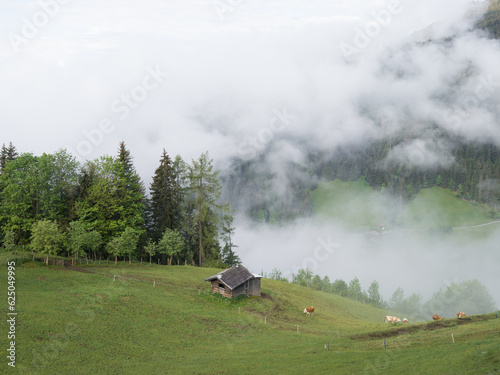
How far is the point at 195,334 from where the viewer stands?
4397 centimetres

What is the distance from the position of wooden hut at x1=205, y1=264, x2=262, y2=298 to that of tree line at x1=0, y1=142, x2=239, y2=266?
17.9 m

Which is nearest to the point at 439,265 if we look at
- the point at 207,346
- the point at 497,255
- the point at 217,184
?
the point at 497,255

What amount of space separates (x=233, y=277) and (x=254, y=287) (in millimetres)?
4932

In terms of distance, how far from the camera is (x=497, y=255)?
197 meters

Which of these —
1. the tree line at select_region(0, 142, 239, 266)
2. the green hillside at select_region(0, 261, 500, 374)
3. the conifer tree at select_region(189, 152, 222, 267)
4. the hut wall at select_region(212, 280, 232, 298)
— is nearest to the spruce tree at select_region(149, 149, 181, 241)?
the tree line at select_region(0, 142, 239, 266)

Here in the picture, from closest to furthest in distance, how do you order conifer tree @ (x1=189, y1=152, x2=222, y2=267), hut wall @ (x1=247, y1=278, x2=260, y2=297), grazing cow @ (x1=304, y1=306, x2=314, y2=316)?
grazing cow @ (x1=304, y1=306, x2=314, y2=316) → hut wall @ (x1=247, y1=278, x2=260, y2=297) → conifer tree @ (x1=189, y1=152, x2=222, y2=267)

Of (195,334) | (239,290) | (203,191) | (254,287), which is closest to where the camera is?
(195,334)

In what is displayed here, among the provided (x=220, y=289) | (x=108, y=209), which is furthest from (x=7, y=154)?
(x=220, y=289)

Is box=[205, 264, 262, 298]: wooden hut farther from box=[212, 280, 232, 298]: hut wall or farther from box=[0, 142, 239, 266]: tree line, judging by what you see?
box=[0, 142, 239, 266]: tree line

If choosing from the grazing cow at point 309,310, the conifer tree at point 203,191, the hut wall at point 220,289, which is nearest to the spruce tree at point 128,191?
the conifer tree at point 203,191

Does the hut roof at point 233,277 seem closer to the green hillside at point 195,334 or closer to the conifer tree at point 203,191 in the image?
the green hillside at point 195,334

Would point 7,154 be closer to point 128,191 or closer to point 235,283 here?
point 128,191

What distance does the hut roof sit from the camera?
58125mm

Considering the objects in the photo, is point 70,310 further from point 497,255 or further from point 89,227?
point 497,255
